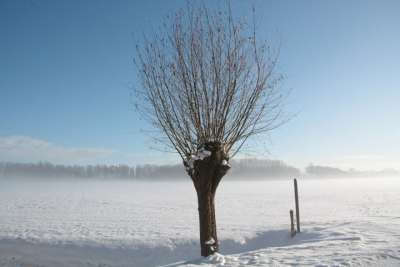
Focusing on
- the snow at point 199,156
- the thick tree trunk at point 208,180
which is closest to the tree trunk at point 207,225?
the thick tree trunk at point 208,180

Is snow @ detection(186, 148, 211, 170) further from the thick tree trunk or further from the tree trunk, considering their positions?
the tree trunk

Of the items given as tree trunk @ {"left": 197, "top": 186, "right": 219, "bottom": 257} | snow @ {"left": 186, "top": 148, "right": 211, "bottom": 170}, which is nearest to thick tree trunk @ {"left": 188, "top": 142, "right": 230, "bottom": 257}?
tree trunk @ {"left": 197, "top": 186, "right": 219, "bottom": 257}

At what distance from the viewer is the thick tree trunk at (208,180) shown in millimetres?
9016

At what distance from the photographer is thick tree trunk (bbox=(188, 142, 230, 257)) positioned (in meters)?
9.02

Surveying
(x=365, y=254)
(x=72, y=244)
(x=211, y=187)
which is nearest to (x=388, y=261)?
(x=365, y=254)

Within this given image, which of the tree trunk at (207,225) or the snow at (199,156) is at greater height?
the snow at (199,156)

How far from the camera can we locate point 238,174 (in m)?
146

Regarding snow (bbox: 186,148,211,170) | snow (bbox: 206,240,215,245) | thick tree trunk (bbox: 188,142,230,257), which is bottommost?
snow (bbox: 206,240,215,245)

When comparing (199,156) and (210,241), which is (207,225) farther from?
(199,156)

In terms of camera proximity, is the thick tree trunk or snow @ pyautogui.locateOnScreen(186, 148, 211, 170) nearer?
snow @ pyautogui.locateOnScreen(186, 148, 211, 170)

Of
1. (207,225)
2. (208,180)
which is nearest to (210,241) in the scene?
(207,225)

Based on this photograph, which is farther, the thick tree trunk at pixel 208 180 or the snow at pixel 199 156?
the thick tree trunk at pixel 208 180

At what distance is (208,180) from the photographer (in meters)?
9.14

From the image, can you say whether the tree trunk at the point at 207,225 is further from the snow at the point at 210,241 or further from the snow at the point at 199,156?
the snow at the point at 199,156
